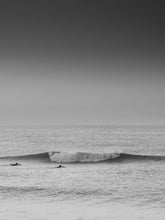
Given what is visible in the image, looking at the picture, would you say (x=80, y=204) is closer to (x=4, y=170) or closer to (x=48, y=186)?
(x=48, y=186)

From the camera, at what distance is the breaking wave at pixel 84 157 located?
34375mm

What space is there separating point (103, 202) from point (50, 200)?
7.43 ft

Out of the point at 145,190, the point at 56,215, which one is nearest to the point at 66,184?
the point at 145,190

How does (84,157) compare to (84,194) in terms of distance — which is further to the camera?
(84,157)

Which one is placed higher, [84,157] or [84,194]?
[84,157]

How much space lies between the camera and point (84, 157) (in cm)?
3597

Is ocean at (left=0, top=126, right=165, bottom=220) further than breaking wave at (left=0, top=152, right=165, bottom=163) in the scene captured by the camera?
No

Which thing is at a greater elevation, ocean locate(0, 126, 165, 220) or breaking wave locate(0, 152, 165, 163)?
breaking wave locate(0, 152, 165, 163)

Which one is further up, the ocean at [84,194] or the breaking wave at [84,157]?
the breaking wave at [84,157]

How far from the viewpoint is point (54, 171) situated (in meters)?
26.7

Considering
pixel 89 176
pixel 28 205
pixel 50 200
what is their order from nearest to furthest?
pixel 28 205 → pixel 50 200 → pixel 89 176

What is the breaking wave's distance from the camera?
113 ft

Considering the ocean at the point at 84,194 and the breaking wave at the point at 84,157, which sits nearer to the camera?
the ocean at the point at 84,194

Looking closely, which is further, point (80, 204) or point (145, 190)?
point (145, 190)
